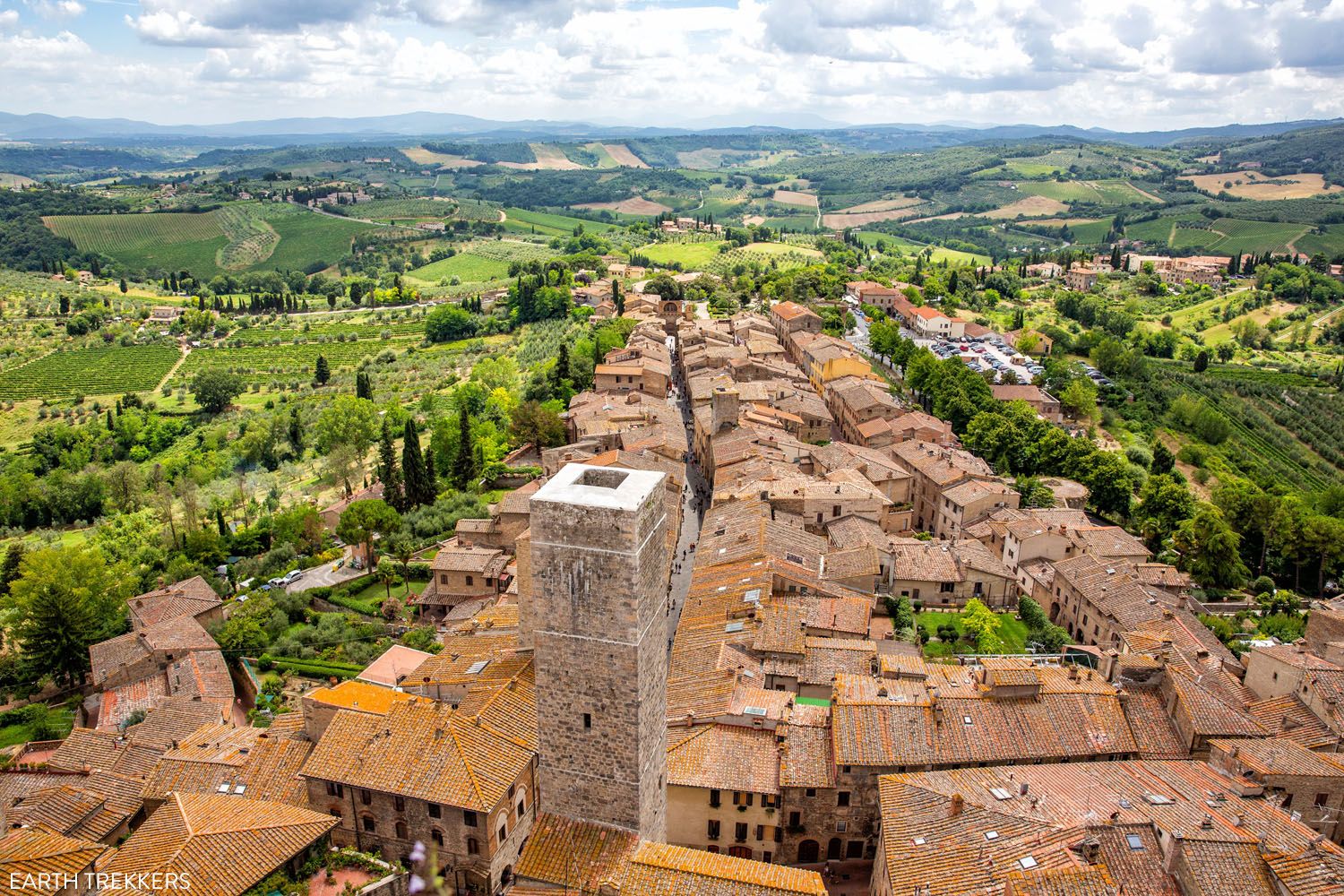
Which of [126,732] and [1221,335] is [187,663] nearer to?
[126,732]

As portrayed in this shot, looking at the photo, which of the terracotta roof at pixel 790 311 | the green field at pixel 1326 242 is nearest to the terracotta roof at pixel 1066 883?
the terracotta roof at pixel 790 311

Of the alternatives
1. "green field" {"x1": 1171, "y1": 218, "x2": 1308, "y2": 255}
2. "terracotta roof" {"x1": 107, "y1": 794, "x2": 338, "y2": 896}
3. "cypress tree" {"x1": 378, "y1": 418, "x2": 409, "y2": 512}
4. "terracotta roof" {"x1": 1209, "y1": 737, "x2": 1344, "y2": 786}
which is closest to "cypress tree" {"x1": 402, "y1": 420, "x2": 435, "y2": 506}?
"cypress tree" {"x1": 378, "y1": 418, "x2": 409, "y2": 512}

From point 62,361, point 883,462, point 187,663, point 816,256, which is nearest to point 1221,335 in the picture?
point 816,256

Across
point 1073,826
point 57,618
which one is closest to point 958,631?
point 1073,826

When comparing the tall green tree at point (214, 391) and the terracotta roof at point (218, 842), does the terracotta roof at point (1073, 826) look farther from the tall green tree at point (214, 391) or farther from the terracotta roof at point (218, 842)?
the tall green tree at point (214, 391)

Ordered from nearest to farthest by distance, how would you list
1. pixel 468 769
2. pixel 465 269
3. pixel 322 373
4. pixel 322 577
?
pixel 468 769, pixel 322 577, pixel 322 373, pixel 465 269

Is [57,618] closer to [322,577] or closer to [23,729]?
[23,729]
